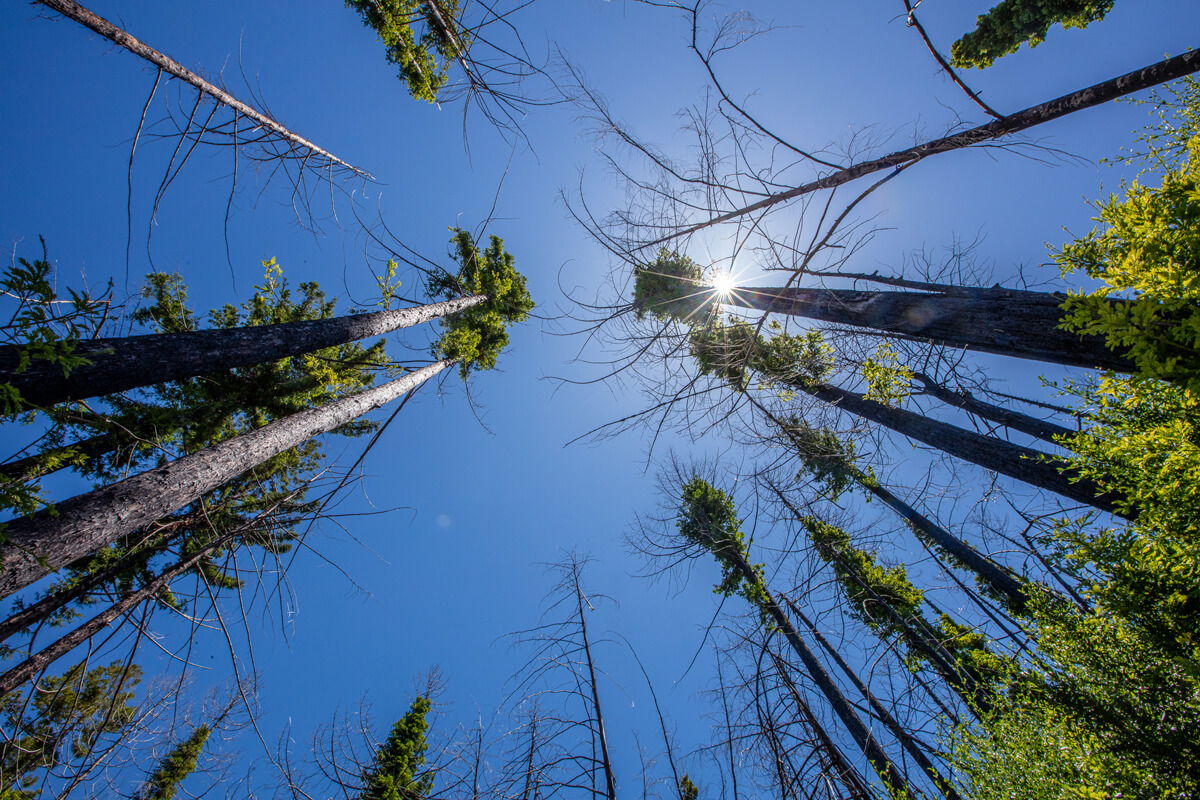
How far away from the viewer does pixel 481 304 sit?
9.01 m

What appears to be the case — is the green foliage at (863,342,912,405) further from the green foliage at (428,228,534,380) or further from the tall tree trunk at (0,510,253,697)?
the green foliage at (428,228,534,380)

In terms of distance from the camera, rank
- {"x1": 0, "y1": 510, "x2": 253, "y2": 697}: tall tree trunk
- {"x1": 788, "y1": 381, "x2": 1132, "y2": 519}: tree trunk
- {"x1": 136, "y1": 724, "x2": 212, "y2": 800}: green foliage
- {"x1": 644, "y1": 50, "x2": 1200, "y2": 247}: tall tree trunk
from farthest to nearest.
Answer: {"x1": 136, "y1": 724, "x2": 212, "y2": 800}: green foliage < {"x1": 788, "y1": 381, "x2": 1132, "y2": 519}: tree trunk < {"x1": 0, "y1": 510, "x2": 253, "y2": 697}: tall tree trunk < {"x1": 644, "y1": 50, "x2": 1200, "y2": 247}: tall tree trunk

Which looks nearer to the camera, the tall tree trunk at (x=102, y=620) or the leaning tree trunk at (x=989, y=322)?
the leaning tree trunk at (x=989, y=322)

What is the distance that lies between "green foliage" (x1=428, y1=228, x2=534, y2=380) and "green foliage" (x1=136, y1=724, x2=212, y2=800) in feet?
38.1

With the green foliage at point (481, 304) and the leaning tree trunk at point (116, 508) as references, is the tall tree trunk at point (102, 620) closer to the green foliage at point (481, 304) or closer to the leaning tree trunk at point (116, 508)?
the leaning tree trunk at point (116, 508)

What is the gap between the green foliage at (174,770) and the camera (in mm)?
9555

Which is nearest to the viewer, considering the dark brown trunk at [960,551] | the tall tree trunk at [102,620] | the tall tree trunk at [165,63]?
the tall tree trunk at [102,620]

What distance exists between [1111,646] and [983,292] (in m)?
3.45

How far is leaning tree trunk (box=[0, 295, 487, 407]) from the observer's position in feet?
7.70

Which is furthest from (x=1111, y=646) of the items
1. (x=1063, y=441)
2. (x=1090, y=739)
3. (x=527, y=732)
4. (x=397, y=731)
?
(x=397, y=731)

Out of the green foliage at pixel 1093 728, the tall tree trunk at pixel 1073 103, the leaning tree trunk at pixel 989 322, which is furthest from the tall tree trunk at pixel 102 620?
the green foliage at pixel 1093 728

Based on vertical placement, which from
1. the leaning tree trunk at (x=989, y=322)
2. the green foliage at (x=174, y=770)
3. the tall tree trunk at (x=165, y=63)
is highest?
the green foliage at (x=174, y=770)

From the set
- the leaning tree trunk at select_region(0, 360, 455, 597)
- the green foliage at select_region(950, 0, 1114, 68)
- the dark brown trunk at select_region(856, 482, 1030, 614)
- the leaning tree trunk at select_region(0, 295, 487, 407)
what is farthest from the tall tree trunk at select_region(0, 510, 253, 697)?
the green foliage at select_region(950, 0, 1114, 68)

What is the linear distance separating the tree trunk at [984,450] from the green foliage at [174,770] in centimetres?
1634
